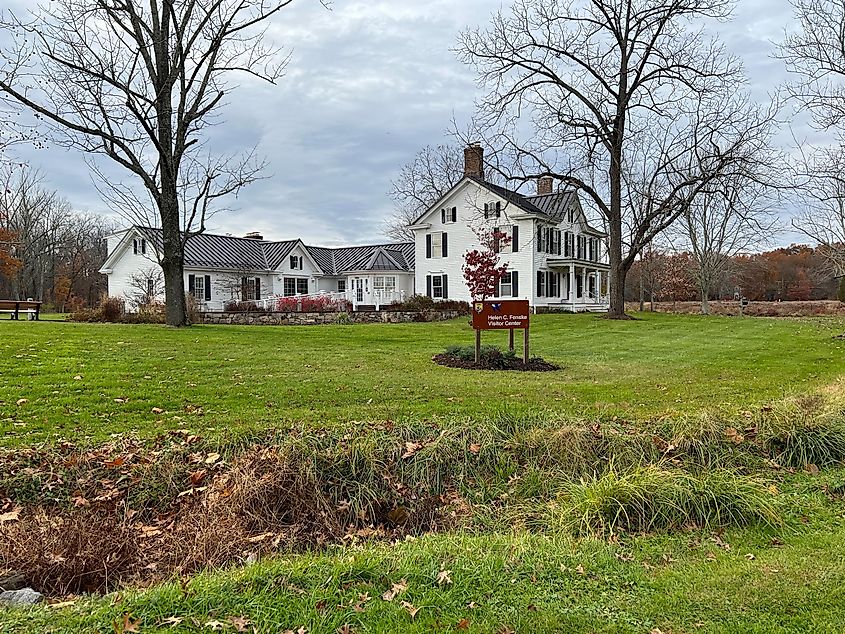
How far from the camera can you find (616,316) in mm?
26266

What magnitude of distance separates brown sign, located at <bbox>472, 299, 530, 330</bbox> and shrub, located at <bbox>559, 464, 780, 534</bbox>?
6.70m

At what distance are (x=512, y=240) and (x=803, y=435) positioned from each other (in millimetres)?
26172

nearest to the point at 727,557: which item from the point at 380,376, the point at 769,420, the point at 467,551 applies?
the point at 467,551

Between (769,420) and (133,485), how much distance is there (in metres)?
6.40

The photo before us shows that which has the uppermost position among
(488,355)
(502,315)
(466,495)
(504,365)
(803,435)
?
(502,315)

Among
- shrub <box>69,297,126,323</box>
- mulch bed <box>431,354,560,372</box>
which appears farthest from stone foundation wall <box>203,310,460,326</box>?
mulch bed <box>431,354,560,372</box>

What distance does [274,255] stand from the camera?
37375 mm

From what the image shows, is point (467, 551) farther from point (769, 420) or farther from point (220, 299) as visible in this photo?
point (220, 299)

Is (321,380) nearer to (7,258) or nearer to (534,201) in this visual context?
(534,201)

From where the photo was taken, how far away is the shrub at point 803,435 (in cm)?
631

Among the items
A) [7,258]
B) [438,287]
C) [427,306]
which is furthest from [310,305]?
[7,258]

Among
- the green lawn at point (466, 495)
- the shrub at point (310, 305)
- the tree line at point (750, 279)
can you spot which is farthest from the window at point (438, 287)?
the green lawn at point (466, 495)

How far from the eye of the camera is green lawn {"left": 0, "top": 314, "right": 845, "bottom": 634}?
3.19m

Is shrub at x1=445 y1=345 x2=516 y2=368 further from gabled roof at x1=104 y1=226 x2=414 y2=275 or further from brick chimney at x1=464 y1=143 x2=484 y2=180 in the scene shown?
gabled roof at x1=104 y1=226 x2=414 y2=275
